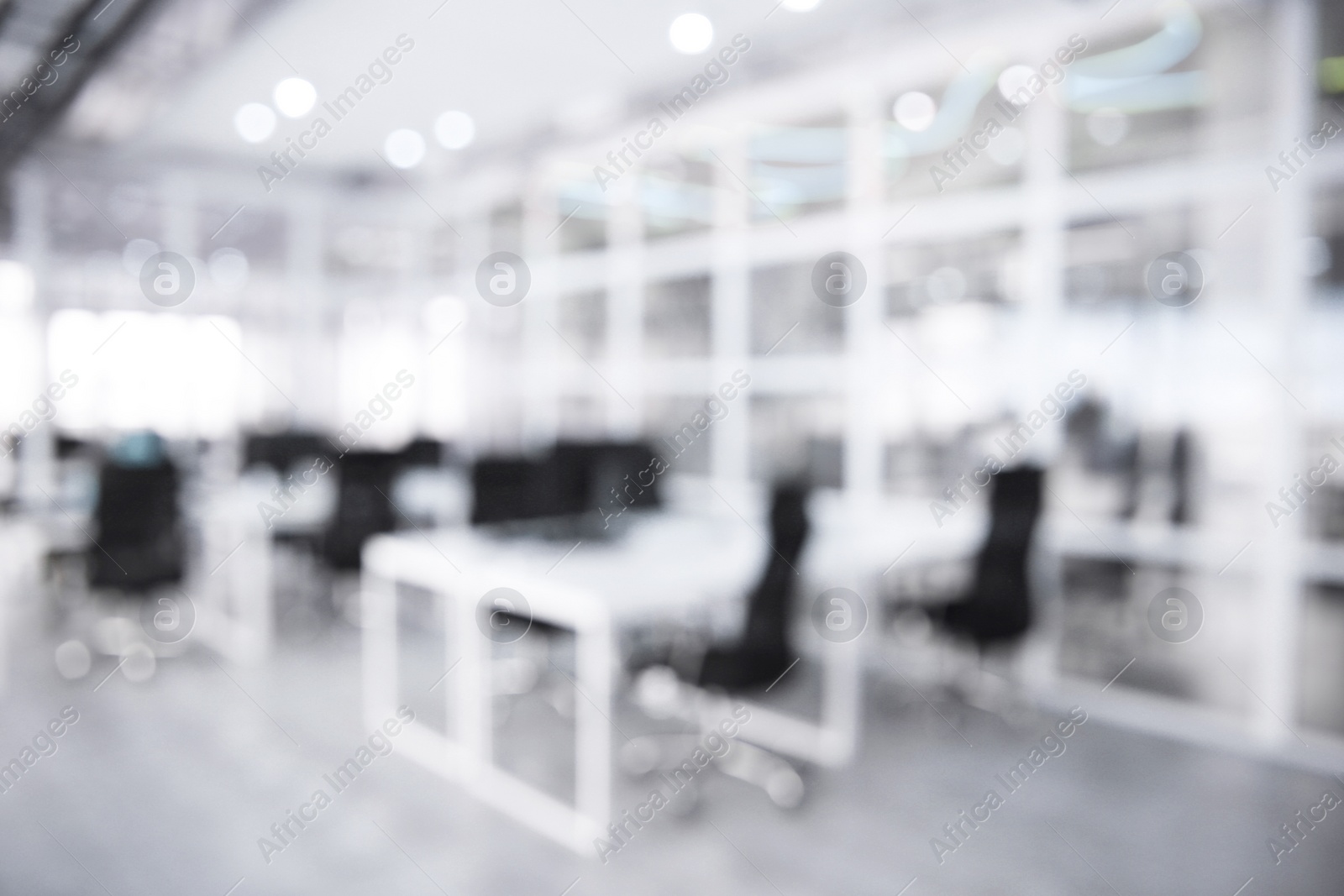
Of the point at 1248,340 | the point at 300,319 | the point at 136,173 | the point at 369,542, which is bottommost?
the point at 369,542

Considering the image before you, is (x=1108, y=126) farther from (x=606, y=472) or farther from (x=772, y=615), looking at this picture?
(x=606, y=472)

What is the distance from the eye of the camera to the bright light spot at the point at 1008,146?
4137 millimetres

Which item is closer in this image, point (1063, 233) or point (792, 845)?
point (792, 845)

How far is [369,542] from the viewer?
4.82m

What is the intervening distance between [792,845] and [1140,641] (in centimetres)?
242

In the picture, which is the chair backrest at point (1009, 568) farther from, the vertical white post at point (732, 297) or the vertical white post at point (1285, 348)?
the vertical white post at point (732, 297)

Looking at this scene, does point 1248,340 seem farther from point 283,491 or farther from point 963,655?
point 283,491

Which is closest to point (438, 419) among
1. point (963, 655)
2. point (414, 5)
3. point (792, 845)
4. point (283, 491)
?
point (283, 491)

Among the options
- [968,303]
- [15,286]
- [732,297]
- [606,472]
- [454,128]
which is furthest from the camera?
[15,286]

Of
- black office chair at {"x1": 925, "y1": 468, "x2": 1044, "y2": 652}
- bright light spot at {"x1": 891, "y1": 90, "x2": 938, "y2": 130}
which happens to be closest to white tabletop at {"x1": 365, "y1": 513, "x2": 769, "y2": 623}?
black office chair at {"x1": 925, "y1": 468, "x2": 1044, "y2": 652}

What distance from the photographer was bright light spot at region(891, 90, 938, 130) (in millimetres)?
4531

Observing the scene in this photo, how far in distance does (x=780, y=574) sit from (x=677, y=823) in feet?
3.13

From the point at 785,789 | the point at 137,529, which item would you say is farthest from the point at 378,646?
the point at 785,789

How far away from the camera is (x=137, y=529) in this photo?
4.30 meters
